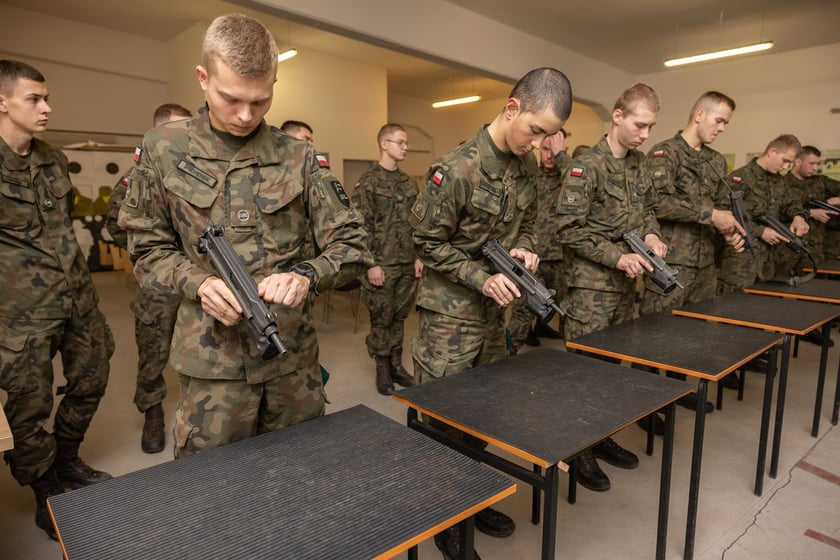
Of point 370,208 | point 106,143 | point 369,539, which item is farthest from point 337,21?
point 106,143

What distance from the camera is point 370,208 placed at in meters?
3.66

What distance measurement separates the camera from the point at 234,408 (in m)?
1.24

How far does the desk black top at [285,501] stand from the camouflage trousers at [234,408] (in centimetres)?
10

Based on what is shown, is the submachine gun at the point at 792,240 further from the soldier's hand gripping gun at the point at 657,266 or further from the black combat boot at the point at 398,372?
the black combat boot at the point at 398,372

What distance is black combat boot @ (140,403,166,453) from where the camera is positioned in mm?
2621

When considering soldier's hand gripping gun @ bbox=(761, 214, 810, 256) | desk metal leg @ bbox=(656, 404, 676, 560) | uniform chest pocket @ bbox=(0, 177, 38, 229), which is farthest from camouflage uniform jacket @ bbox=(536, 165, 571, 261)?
uniform chest pocket @ bbox=(0, 177, 38, 229)

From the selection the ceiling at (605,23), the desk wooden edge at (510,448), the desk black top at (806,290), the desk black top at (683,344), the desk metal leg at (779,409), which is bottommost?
the desk metal leg at (779,409)

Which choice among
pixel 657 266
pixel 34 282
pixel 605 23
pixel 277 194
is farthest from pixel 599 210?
pixel 605 23

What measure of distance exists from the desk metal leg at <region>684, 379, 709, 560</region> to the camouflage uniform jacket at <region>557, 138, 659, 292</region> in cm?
76

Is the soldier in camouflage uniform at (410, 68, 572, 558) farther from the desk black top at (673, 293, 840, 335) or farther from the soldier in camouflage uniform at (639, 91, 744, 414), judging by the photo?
the soldier in camouflage uniform at (639, 91, 744, 414)

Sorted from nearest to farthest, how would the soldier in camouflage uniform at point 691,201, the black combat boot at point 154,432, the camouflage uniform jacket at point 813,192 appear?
the black combat boot at point 154,432
the soldier in camouflage uniform at point 691,201
the camouflage uniform jacket at point 813,192

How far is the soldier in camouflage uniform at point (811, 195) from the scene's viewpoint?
16.5 feet

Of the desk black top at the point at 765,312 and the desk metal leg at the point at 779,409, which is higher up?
the desk black top at the point at 765,312

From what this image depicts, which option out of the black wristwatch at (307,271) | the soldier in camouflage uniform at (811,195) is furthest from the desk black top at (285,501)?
the soldier in camouflage uniform at (811,195)
